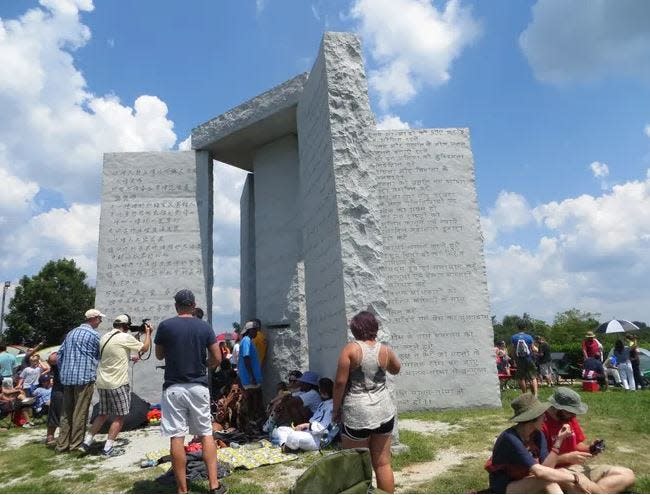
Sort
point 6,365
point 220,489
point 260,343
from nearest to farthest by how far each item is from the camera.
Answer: point 220,489 < point 260,343 < point 6,365

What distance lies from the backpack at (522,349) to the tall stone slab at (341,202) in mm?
3986

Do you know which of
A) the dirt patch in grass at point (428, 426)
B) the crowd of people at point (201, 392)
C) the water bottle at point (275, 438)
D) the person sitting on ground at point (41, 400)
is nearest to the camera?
the crowd of people at point (201, 392)

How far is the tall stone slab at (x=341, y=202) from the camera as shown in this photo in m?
5.33

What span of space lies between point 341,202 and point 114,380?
3402mm

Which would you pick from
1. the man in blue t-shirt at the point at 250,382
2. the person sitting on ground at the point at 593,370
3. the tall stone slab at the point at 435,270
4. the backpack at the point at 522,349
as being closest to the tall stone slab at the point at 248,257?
the man in blue t-shirt at the point at 250,382

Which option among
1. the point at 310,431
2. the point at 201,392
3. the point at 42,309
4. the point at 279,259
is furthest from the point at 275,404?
the point at 42,309

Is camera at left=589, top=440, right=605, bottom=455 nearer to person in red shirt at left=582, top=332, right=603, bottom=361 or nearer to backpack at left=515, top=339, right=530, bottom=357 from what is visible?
backpack at left=515, top=339, right=530, bottom=357

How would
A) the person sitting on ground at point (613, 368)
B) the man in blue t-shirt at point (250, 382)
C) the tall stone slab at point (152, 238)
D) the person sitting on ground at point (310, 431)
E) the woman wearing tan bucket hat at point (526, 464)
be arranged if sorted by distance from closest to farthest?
the woman wearing tan bucket hat at point (526, 464)
the person sitting on ground at point (310, 431)
the man in blue t-shirt at point (250, 382)
the tall stone slab at point (152, 238)
the person sitting on ground at point (613, 368)

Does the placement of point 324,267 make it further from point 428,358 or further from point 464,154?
point 464,154

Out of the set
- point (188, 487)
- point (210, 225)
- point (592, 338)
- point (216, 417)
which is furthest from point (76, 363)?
point (592, 338)

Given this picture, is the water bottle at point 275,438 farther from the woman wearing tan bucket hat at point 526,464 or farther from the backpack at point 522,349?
the backpack at point 522,349

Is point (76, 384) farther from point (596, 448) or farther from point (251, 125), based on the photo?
point (596, 448)

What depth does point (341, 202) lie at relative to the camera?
548 cm

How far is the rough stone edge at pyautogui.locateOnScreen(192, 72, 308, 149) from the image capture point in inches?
298
